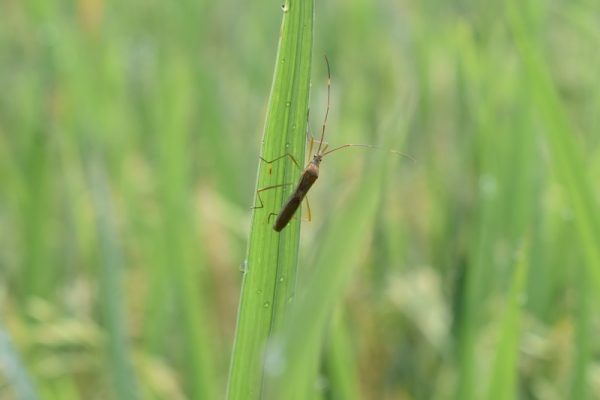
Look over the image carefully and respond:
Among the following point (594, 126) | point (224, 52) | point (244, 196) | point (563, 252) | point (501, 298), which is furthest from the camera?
point (224, 52)

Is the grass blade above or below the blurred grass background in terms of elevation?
below

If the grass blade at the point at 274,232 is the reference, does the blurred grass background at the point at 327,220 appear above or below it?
above

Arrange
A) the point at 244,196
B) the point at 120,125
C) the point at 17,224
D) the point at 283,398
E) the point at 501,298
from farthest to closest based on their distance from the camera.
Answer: the point at 120,125 < the point at 244,196 < the point at 17,224 < the point at 501,298 < the point at 283,398

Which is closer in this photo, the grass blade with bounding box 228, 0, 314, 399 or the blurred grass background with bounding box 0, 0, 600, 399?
the grass blade with bounding box 228, 0, 314, 399

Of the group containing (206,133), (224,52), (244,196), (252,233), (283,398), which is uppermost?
(224,52)

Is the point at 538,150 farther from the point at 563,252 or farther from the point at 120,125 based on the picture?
the point at 120,125

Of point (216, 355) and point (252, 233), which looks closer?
point (252, 233)

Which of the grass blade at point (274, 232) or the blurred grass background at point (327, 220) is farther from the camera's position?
the blurred grass background at point (327, 220)

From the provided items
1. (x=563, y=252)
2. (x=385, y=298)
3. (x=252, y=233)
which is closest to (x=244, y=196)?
(x=385, y=298)
